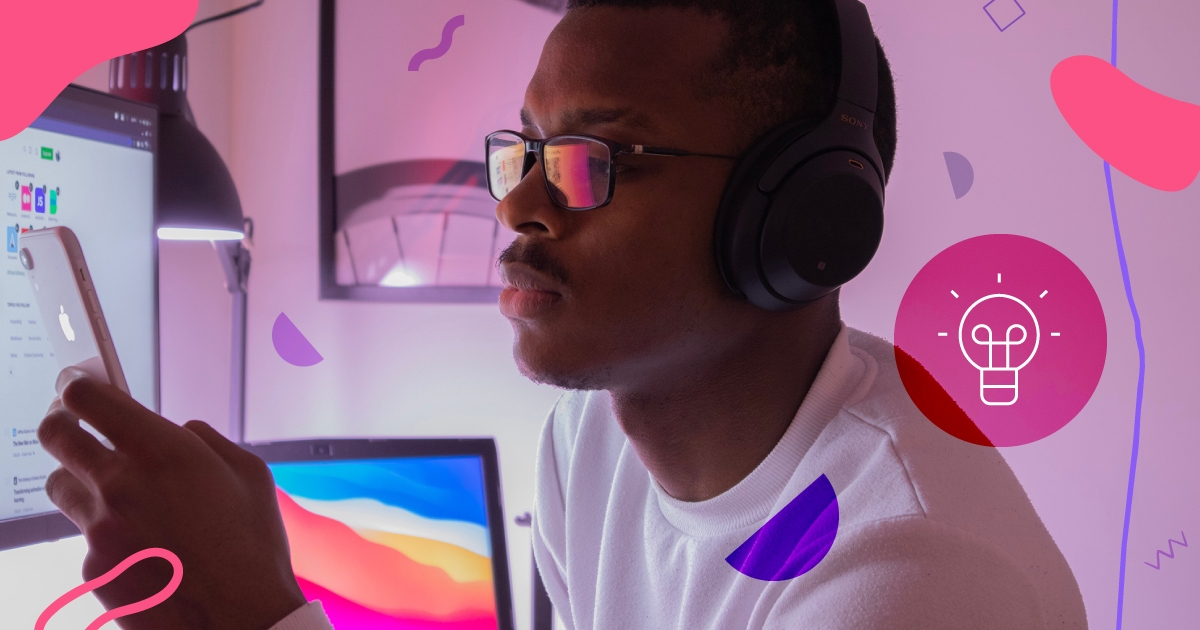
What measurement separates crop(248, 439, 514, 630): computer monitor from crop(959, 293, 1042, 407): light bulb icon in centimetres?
78

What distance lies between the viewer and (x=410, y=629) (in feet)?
3.75

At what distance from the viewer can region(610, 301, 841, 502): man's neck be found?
0.88 meters

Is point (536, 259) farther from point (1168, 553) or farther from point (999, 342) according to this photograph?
point (1168, 553)

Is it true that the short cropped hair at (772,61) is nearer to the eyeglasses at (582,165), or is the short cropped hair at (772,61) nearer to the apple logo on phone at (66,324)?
the eyeglasses at (582,165)

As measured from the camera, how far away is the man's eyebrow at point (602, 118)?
835 millimetres

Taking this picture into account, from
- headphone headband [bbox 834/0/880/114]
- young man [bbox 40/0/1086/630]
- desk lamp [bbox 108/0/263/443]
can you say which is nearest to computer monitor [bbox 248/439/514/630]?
young man [bbox 40/0/1086/630]

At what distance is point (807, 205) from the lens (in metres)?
0.77

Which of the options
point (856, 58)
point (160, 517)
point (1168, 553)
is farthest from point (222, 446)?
point (1168, 553)

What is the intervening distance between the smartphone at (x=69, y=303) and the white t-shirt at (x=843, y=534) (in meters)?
0.29

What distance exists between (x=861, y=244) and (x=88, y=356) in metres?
0.73

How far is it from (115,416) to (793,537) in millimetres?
611

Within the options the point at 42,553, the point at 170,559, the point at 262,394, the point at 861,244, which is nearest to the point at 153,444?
the point at 170,559

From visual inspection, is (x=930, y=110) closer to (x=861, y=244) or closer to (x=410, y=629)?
(x=861, y=244)

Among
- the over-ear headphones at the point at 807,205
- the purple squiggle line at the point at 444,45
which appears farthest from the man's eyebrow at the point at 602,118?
the purple squiggle line at the point at 444,45
